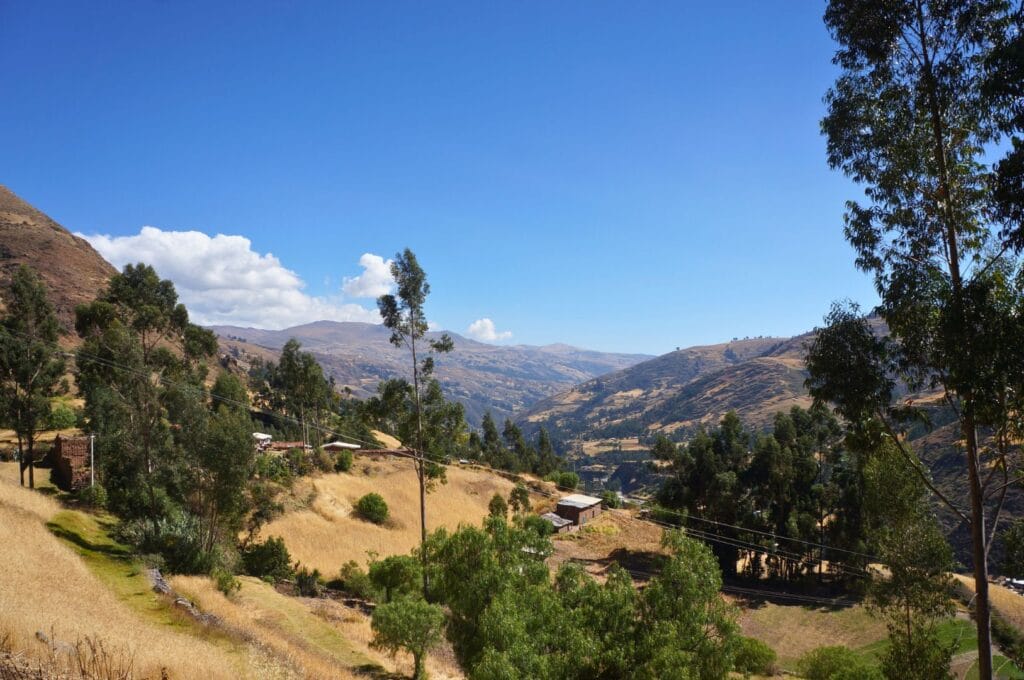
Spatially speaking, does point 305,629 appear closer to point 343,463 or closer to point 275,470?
point 275,470

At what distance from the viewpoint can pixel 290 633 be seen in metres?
21.3

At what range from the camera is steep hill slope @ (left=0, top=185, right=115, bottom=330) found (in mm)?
123938

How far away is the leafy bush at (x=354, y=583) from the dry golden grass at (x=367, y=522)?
157 cm

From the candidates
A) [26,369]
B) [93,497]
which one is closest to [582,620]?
[93,497]

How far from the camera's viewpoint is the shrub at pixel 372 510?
45.8m

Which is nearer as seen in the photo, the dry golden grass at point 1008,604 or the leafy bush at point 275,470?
the dry golden grass at point 1008,604

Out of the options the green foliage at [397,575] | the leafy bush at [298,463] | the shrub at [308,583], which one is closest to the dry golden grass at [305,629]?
the green foliage at [397,575]

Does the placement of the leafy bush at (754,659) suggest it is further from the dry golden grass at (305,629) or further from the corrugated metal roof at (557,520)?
the corrugated metal roof at (557,520)

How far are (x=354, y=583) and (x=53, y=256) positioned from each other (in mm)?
155384

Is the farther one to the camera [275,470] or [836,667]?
[275,470]

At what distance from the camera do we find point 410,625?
745 inches

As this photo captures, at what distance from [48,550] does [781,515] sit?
5395 cm

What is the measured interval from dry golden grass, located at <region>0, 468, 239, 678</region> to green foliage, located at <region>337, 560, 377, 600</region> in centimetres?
1375

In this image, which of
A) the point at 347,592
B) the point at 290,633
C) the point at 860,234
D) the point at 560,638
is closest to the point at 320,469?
the point at 347,592
